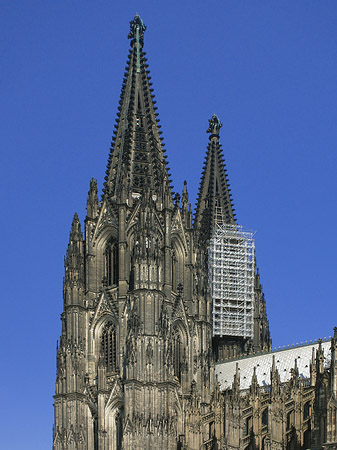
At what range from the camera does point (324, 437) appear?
179 ft

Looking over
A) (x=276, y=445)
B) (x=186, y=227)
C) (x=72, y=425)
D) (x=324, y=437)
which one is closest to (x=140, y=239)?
(x=186, y=227)

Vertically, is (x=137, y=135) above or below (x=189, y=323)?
above

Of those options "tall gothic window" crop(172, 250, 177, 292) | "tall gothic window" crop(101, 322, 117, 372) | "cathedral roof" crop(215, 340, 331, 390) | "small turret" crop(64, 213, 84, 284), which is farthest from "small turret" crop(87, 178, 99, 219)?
"cathedral roof" crop(215, 340, 331, 390)

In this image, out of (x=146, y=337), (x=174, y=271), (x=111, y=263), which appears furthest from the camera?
(x=174, y=271)

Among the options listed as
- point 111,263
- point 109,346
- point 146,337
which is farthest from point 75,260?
point 146,337

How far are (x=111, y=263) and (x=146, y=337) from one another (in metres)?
6.26

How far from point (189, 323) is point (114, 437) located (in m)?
8.51

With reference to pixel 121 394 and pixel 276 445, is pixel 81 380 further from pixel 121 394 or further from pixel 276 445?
pixel 276 445

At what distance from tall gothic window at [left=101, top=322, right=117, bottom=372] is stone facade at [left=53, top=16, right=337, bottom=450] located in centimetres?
7

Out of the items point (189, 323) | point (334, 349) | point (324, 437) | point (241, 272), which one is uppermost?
point (241, 272)

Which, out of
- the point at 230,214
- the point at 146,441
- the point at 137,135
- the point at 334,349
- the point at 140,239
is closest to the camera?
the point at 334,349

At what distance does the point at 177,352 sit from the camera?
236ft

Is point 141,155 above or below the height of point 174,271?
above

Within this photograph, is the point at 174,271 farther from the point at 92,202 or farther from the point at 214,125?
the point at 214,125
